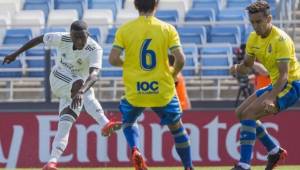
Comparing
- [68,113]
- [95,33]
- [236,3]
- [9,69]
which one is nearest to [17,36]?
[95,33]

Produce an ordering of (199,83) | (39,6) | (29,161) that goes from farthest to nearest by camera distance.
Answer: (39,6), (199,83), (29,161)

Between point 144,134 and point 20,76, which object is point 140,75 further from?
point 20,76

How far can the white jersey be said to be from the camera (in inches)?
540

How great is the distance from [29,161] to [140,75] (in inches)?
232

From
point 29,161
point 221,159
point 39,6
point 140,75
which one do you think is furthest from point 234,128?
point 39,6

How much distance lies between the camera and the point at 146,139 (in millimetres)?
18156

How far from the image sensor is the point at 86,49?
1375 cm

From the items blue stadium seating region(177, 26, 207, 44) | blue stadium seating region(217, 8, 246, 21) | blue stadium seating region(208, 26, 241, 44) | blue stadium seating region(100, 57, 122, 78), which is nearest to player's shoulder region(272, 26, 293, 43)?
blue stadium seating region(100, 57, 122, 78)

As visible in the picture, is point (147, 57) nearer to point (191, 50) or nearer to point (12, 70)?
point (12, 70)

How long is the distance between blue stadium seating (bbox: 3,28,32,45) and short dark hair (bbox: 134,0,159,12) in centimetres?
1158

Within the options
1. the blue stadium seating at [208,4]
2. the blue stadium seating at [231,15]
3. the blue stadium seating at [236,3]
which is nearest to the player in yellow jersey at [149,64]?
the blue stadium seating at [231,15]

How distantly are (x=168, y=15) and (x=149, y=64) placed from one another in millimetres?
12476

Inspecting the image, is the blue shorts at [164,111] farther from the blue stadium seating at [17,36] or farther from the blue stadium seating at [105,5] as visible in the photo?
the blue stadium seating at [105,5]

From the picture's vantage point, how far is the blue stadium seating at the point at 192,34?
23.6m
